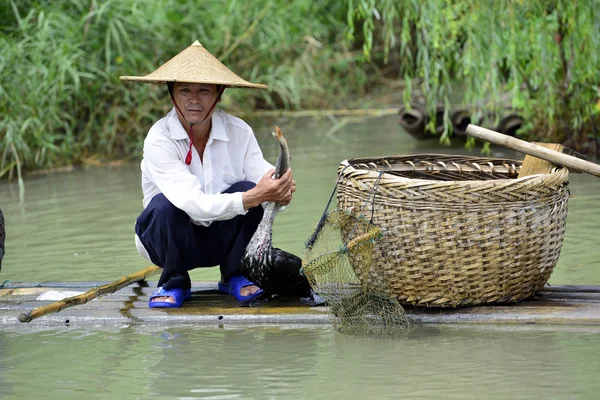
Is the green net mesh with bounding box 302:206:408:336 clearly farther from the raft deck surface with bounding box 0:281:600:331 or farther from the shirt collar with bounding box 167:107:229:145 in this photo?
the shirt collar with bounding box 167:107:229:145

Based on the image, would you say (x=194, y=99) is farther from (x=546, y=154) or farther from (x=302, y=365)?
(x=546, y=154)

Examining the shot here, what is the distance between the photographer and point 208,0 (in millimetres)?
9812

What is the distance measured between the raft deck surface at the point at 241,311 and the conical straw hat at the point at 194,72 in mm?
949

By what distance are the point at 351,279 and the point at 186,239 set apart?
2.39 ft

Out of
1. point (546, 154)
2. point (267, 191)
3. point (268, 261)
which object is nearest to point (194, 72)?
point (267, 191)

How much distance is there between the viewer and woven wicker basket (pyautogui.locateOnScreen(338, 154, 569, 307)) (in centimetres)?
338

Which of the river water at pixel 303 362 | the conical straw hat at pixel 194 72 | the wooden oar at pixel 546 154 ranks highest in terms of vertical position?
the conical straw hat at pixel 194 72

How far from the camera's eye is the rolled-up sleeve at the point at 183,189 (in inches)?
144

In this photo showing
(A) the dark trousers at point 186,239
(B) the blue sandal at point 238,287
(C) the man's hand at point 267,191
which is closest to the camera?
(C) the man's hand at point 267,191

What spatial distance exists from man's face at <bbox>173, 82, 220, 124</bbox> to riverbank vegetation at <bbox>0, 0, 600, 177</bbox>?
5.70ft

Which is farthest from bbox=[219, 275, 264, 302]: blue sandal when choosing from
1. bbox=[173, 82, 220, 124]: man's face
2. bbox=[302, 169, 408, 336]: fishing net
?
bbox=[173, 82, 220, 124]: man's face

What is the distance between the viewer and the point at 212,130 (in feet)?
12.8

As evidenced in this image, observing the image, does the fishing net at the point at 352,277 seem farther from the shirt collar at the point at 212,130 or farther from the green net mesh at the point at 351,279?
the shirt collar at the point at 212,130

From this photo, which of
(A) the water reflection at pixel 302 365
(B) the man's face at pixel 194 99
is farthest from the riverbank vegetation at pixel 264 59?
(A) the water reflection at pixel 302 365
